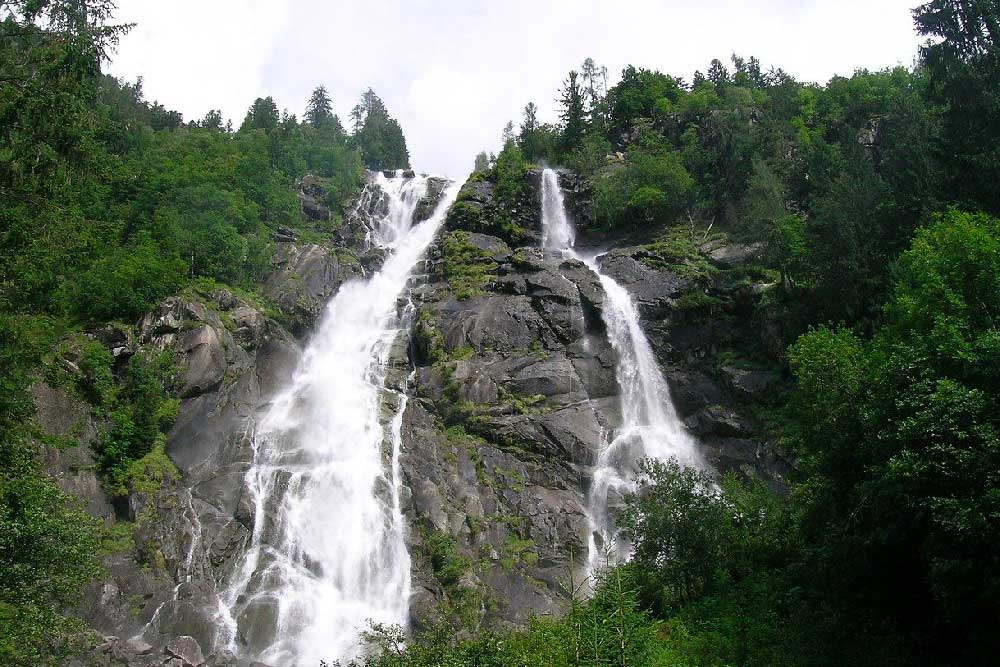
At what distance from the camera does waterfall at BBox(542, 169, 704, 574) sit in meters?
25.5

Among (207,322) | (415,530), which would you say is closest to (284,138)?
(207,322)

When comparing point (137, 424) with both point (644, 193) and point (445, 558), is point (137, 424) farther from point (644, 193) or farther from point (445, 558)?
point (644, 193)

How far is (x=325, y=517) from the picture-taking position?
81.1ft

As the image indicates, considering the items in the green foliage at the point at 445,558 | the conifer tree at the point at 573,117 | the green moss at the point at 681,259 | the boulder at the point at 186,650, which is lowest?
the boulder at the point at 186,650

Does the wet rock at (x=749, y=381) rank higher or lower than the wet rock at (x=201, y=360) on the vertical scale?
higher

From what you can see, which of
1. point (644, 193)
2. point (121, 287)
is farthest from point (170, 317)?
point (644, 193)

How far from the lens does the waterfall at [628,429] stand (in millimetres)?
25516

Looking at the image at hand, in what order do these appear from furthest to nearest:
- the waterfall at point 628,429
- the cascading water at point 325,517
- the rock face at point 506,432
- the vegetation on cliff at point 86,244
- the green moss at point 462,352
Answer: the green moss at point 462,352 < the waterfall at point 628,429 < the rock face at point 506,432 < the cascading water at point 325,517 < the vegetation on cliff at point 86,244

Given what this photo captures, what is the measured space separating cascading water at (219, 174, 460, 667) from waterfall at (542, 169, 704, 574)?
24.8 ft

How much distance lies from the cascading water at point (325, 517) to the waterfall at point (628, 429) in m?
7.56

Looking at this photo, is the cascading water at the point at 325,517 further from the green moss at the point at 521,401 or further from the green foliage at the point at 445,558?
the green moss at the point at 521,401

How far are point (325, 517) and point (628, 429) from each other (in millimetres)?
13261

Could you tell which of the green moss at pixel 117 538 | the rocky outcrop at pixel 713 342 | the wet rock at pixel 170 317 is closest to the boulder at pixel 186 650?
the green moss at pixel 117 538

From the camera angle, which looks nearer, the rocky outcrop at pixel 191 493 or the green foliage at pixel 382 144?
the rocky outcrop at pixel 191 493
